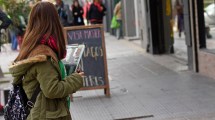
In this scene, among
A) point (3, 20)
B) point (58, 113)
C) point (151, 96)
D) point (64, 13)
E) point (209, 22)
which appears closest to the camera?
point (58, 113)

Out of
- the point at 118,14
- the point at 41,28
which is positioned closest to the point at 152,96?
the point at 41,28

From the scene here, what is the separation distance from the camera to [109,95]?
834cm

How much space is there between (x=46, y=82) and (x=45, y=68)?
3.8 inches

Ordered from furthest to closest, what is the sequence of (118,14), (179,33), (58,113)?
(118,14) → (179,33) → (58,113)

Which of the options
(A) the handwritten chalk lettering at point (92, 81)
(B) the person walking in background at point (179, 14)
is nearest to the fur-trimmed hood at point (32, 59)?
(A) the handwritten chalk lettering at point (92, 81)

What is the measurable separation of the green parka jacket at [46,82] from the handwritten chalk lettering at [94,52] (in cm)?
457

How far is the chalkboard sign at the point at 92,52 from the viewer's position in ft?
26.3

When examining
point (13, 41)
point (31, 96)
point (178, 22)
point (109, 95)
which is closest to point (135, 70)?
point (109, 95)

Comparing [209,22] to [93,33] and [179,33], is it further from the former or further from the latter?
[179,33]

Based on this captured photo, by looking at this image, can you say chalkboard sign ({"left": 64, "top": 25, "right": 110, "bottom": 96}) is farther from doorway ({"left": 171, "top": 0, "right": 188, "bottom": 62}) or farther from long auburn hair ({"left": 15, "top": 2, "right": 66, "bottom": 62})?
long auburn hair ({"left": 15, "top": 2, "right": 66, "bottom": 62})

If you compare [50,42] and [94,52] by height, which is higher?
[50,42]

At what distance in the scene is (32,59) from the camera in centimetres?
336

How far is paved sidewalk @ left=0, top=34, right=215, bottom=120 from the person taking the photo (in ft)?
22.9

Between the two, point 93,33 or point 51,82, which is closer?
point 51,82
